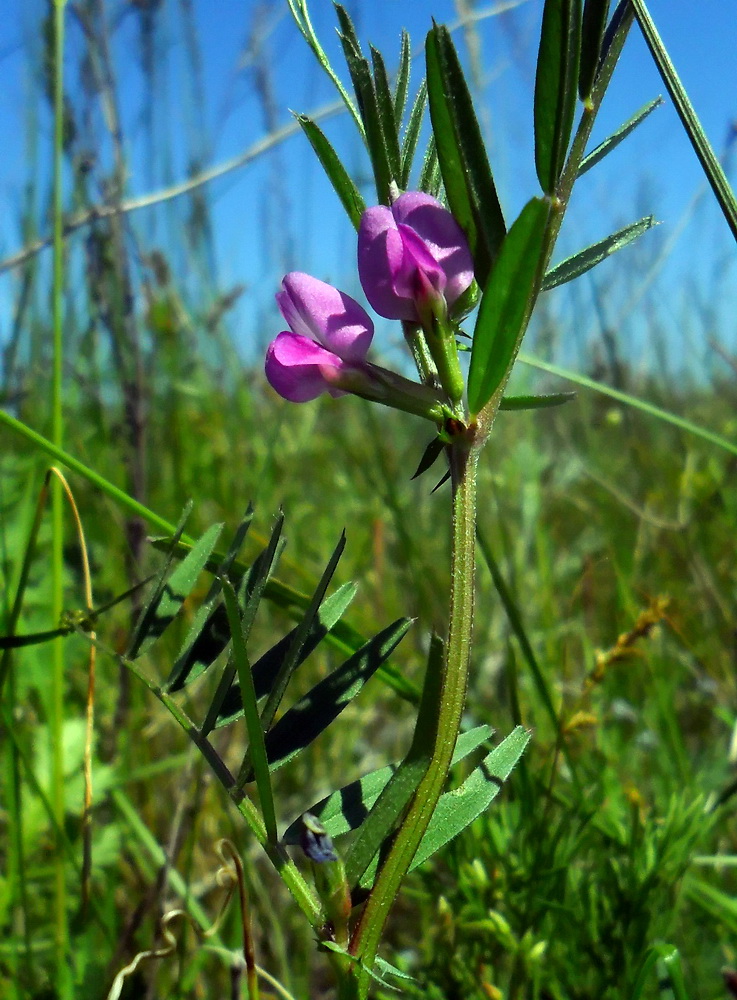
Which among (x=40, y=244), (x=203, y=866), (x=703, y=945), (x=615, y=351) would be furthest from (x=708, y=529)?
(x=40, y=244)

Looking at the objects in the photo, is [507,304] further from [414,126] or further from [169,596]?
[169,596]

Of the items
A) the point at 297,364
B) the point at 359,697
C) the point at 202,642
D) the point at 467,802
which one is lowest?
the point at 359,697

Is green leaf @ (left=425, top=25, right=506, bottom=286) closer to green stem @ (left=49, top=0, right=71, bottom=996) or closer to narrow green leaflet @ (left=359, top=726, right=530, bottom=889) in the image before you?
narrow green leaflet @ (left=359, top=726, right=530, bottom=889)

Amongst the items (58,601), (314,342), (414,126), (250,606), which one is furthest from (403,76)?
(58,601)

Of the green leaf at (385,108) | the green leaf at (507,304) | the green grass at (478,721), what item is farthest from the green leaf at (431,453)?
the green grass at (478,721)

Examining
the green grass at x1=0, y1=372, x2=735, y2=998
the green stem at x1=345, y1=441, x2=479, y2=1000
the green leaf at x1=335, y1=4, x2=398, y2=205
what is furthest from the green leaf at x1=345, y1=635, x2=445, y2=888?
the green grass at x1=0, y1=372, x2=735, y2=998
